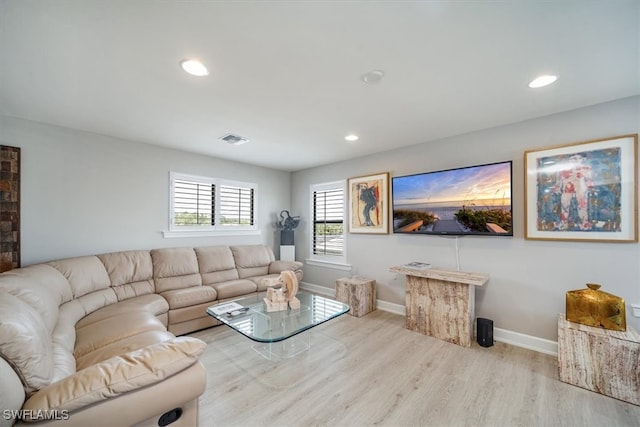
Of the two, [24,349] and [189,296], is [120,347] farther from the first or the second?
[189,296]

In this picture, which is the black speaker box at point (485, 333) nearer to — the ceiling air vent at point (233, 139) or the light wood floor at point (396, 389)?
the light wood floor at point (396, 389)

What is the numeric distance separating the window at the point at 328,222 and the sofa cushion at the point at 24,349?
3744 millimetres

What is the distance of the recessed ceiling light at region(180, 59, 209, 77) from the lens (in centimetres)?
176

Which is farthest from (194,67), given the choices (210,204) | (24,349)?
(210,204)

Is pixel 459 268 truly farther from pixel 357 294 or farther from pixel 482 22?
pixel 482 22

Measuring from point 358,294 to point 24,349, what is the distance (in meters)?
3.23

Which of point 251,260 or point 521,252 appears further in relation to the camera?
point 251,260

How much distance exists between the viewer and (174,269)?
342 cm

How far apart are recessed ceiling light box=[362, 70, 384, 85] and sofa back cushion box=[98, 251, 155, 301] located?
11.1 ft

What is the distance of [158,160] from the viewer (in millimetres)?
3691

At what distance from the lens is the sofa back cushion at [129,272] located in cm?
295

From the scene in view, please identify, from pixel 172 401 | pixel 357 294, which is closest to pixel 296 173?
pixel 357 294

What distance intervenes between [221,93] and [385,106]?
1503 millimetres

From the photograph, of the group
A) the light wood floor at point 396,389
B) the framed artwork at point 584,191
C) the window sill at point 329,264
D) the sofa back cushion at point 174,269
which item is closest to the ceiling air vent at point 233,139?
the sofa back cushion at point 174,269
